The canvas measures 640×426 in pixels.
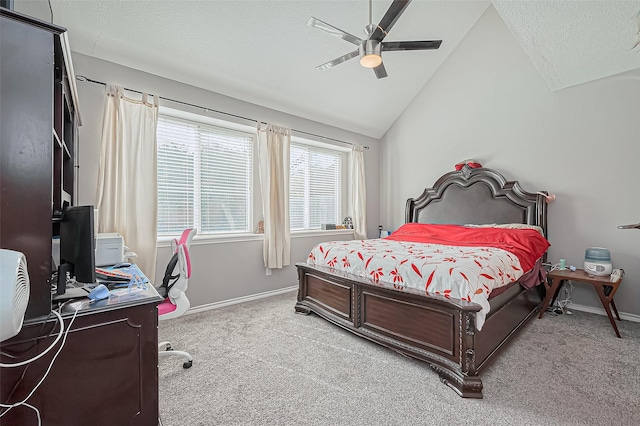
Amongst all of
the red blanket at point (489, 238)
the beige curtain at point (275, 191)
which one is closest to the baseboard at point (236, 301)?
the beige curtain at point (275, 191)

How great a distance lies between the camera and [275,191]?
4043 mm

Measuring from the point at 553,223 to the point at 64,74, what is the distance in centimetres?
500

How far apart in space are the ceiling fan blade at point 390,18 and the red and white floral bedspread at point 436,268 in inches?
75.6

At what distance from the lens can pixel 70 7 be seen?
246 centimetres

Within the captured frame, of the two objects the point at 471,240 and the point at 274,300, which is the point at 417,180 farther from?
the point at 274,300

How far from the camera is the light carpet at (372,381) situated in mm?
1650

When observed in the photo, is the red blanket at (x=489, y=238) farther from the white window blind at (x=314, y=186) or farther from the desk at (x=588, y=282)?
the white window blind at (x=314, y=186)

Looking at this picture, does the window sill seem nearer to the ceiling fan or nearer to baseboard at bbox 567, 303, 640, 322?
the ceiling fan

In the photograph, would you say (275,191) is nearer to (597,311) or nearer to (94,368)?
(94,368)

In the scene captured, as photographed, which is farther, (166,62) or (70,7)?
(166,62)

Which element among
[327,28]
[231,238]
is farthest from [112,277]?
[327,28]

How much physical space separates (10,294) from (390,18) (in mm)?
2765

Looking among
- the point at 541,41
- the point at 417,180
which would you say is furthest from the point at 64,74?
the point at 417,180

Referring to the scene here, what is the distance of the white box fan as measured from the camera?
81 centimetres
